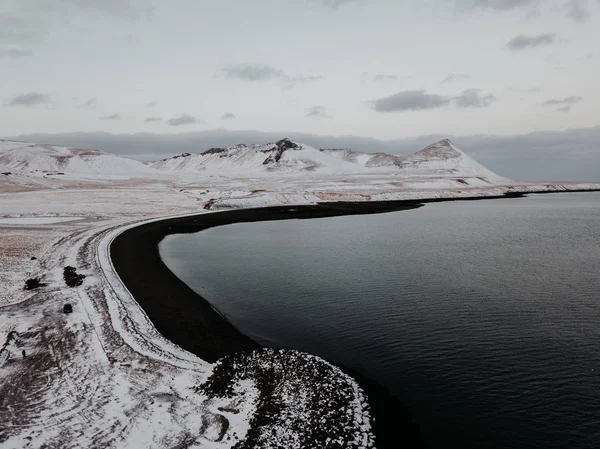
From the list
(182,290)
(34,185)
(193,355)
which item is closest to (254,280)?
(182,290)

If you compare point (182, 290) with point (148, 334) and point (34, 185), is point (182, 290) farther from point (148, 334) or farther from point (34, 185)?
point (34, 185)

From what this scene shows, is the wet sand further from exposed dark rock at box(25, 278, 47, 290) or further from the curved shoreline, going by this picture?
exposed dark rock at box(25, 278, 47, 290)

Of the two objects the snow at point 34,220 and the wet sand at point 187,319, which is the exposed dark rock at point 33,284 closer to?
the wet sand at point 187,319

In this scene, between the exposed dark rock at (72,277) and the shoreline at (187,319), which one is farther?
the exposed dark rock at (72,277)

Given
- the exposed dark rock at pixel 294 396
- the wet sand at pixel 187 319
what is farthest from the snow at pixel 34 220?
the exposed dark rock at pixel 294 396

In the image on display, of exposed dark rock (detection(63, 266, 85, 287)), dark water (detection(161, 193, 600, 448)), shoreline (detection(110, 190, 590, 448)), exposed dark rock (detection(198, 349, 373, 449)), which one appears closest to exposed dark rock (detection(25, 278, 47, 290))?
exposed dark rock (detection(63, 266, 85, 287))

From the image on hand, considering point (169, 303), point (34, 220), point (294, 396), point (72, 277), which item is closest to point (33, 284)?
point (72, 277)
